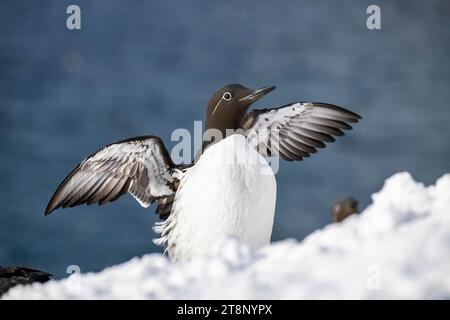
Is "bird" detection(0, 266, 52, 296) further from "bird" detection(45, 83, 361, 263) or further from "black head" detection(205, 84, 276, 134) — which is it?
"black head" detection(205, 84, 276, 134)

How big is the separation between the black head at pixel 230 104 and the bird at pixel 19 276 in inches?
58.0

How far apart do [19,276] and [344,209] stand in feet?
6.08

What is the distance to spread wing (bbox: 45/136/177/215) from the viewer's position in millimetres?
5223

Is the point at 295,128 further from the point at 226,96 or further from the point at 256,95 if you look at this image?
the point at 226,96

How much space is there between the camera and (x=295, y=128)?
18.0 ft

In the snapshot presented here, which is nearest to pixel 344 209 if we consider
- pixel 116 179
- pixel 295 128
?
pixel 295 128

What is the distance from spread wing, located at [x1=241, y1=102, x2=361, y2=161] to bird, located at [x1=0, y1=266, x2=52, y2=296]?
1869 mm

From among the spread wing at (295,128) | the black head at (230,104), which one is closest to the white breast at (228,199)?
the black head at (230,104)

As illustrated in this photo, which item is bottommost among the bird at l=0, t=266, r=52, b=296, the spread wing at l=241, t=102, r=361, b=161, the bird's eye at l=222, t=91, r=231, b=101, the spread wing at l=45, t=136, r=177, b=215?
the bird at l=0, t=266, r=52, b=296

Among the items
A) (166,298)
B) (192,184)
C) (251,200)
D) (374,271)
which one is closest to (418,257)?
(374,271)

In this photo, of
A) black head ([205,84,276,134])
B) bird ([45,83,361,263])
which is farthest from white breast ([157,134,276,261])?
black head ([205,84,276,134])

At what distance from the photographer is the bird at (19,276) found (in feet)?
13.4

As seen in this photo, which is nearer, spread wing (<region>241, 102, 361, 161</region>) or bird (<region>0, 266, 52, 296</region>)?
bird (<region>0, 266, 52, 296</region>)

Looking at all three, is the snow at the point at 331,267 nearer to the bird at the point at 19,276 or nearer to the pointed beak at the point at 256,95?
the bird at the point at 19,276
